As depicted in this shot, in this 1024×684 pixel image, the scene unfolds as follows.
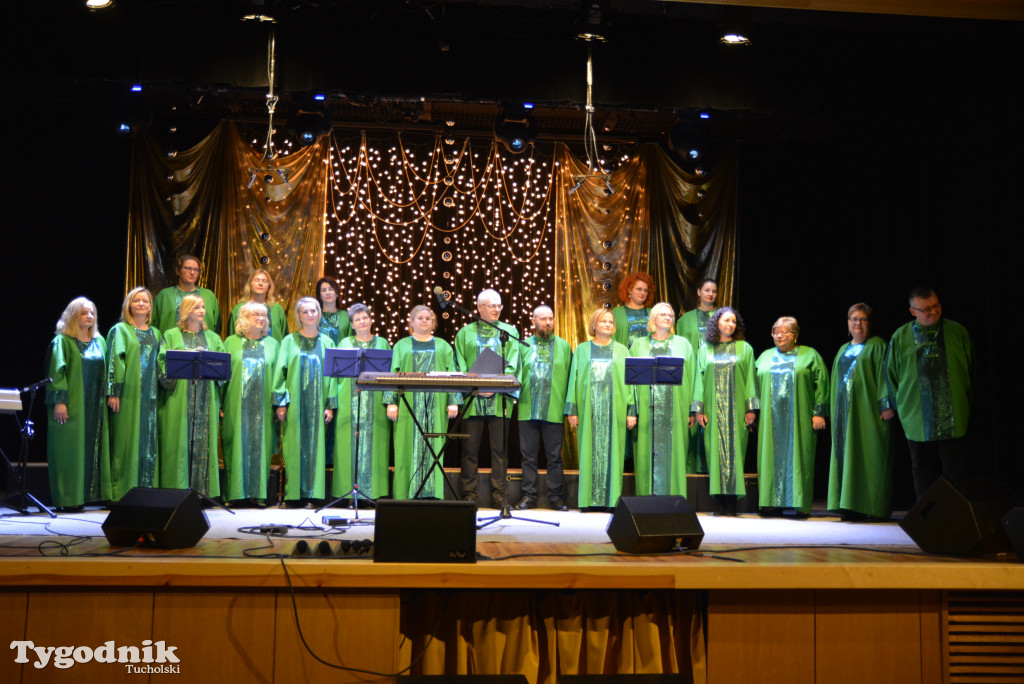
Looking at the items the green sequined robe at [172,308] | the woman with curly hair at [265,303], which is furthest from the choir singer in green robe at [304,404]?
the green sequined robe at [172,308]

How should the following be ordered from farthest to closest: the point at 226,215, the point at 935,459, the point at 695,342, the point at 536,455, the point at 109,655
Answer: the point at 226,215 → the point at 695,342 → the point at 536,455 → the point at 935,459 → the point at 109,655

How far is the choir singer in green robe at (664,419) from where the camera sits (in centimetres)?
698

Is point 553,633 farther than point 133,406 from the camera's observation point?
No

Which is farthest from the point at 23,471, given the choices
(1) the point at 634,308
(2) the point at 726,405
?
(2) the point at 726,405

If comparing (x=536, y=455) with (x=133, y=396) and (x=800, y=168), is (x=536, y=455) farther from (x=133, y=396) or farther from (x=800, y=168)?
(x=800, y=168)

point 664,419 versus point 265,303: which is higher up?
point 265,303

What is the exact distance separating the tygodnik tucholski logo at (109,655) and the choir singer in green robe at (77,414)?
386cm

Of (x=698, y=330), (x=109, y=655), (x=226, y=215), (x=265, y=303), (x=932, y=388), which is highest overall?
(x=226, y=215)

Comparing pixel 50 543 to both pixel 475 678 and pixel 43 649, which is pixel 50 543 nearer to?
pixel 43 649

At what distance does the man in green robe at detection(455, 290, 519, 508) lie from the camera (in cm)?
704

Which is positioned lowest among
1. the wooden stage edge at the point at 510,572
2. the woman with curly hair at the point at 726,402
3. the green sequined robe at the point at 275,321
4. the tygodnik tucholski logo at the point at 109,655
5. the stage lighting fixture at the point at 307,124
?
the tygodnik tucholski logo at the point at 109,655

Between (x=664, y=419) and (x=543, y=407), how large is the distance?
1009mm

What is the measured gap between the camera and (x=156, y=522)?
329 cm

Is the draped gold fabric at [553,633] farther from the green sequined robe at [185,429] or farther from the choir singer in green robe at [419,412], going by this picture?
the green sequined robe at [185,429]
